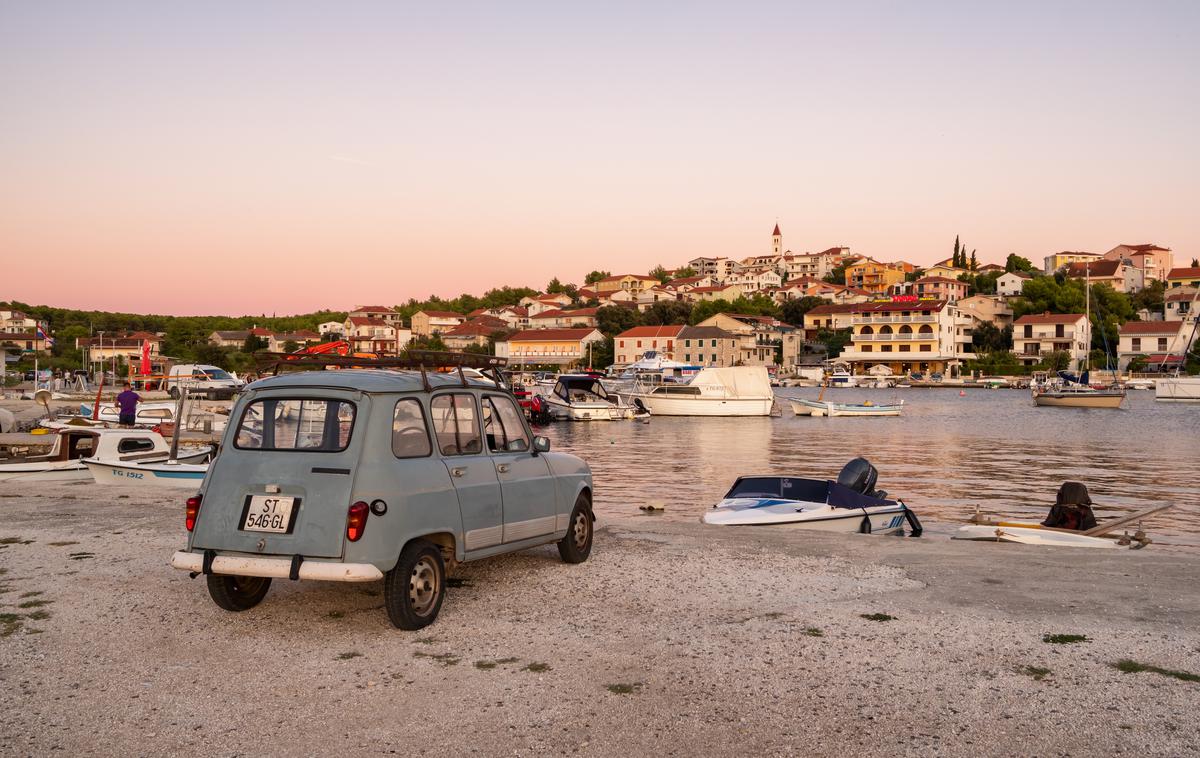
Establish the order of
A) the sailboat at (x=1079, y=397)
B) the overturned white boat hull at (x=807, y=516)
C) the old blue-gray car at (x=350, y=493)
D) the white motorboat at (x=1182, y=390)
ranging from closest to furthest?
the old blue-gray car at (x=350, y=493)
the overturned white boat hull at (x=807, y=516)
the sailboat at (x=1079, y=397)
the white motorboat at (x=1182, y=390)

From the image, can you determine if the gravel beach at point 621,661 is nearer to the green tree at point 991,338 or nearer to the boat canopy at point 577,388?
the boat canopy at point 577,388

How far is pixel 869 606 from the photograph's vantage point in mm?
7812

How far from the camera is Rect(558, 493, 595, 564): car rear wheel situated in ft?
31.1

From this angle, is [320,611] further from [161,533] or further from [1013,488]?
[1013,488]

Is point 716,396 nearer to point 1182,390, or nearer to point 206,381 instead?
point 206,381

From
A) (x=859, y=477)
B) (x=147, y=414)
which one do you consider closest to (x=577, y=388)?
(x=147, y=414)

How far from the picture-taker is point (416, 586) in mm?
7090

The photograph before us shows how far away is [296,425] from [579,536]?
12.1ft

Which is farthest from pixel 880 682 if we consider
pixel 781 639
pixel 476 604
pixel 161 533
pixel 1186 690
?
pixel 161 533

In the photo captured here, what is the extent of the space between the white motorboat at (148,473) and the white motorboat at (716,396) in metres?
47.3

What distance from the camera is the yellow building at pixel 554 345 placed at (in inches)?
6097

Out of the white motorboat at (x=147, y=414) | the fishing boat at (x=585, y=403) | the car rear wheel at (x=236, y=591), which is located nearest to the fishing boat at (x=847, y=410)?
the fishing boat at (x=585, y=403)

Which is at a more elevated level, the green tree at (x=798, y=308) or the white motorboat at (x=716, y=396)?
the green tree at (x=798, y=308)

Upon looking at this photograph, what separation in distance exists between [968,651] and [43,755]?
572 centimetres
